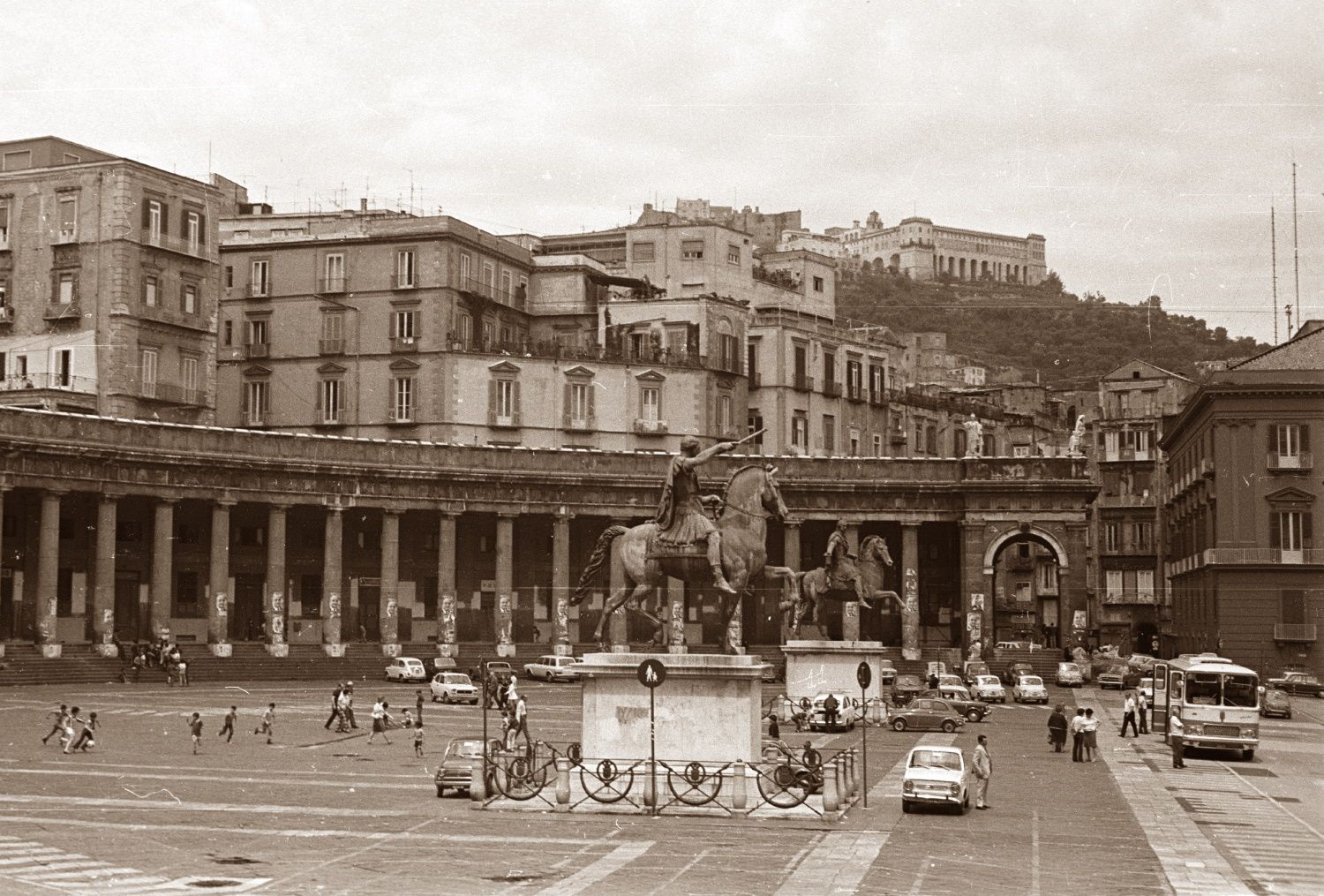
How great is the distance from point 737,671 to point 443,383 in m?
65.3

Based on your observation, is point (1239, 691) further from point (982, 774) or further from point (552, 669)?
point (552, 669)

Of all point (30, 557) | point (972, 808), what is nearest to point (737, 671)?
point (972, 808)

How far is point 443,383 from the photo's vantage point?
327 ft

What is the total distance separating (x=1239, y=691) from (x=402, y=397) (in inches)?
2345

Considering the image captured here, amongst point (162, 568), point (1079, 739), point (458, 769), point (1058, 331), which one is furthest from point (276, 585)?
point (1058, 331)

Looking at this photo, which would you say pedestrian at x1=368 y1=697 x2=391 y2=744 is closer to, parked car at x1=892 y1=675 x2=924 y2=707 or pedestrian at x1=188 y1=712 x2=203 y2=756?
pedestrian at x1=188 y1=712 x2=203 y2=756

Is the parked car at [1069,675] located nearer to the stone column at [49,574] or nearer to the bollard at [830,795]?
the stone column at [49,574]

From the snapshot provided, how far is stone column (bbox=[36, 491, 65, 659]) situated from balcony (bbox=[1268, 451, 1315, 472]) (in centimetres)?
5797

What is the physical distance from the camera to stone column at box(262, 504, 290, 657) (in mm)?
82562

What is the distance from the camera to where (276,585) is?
277 ft

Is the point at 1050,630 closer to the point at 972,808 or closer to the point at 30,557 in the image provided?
the point at 30,557

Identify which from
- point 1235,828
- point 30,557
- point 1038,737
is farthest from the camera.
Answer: point 30,557

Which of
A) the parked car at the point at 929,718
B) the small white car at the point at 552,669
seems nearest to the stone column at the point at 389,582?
the small white car at the point at 552,669

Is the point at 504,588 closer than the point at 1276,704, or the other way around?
the point at 1276,704
